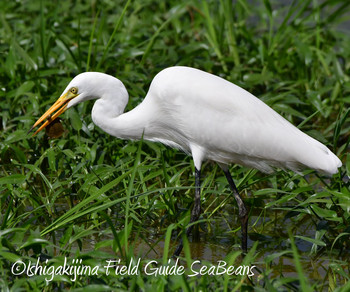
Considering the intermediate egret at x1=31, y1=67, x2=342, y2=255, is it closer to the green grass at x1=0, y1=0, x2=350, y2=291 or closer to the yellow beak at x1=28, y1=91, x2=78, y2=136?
the yellow beak at x1=28, y1=91, x2=78, y2=136

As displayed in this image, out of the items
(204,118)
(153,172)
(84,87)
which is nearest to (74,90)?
(84,87)

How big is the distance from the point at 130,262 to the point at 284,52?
334 cm

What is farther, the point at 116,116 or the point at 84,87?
the point at 116,116

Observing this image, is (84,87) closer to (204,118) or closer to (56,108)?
(56,108)

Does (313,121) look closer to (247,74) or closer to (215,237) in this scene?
(247,74)

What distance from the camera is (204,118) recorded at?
378cm

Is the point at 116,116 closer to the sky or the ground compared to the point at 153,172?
closer to the sky

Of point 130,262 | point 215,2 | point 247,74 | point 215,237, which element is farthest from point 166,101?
point 215,2

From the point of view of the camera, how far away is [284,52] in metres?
5.70

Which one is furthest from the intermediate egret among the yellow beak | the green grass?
the green grass

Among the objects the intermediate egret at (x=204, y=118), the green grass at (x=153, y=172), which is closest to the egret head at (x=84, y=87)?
the intermediate egret at (x=204, y=118)

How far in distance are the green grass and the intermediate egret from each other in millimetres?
135

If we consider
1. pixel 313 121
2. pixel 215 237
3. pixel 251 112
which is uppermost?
pixel 251 112

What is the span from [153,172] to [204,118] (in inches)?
15.8
